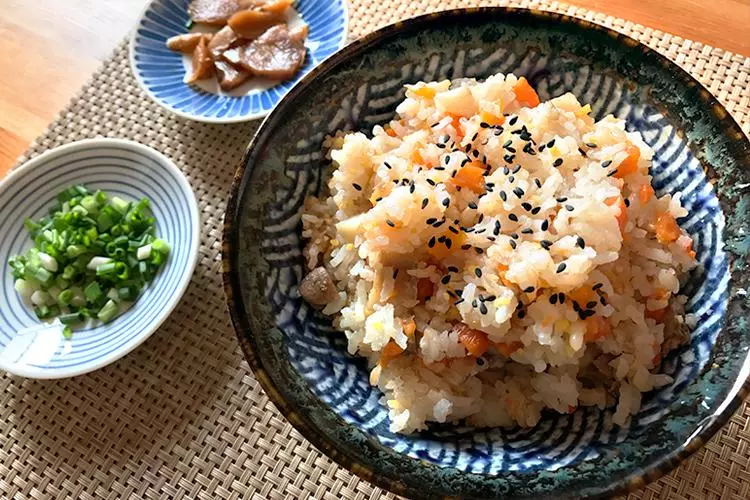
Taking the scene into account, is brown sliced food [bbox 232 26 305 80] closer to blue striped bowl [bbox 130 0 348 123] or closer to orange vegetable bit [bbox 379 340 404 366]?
blue striped bowl [bbox 130 0 348 123]

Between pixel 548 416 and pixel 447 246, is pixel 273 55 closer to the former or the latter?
pixel 447 246

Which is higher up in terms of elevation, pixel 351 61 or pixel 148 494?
pixel 351 61

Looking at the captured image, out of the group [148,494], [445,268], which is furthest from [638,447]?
[148,494]

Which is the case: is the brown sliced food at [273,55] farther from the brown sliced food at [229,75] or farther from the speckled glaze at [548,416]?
the speckled glaze at [548,416]

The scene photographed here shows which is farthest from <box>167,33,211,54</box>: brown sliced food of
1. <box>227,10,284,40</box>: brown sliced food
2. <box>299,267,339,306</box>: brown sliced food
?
<box>299,267,339,306</box>: brown sliced food

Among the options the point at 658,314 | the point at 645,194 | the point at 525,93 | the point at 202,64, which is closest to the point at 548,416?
the point at 658,314

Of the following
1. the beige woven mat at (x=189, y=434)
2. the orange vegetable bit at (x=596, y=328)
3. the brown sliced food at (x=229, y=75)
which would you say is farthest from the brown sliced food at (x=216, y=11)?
the orange vegetable bit at (x=596, y=328)

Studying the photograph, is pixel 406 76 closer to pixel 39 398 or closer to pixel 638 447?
pixel 638 447
